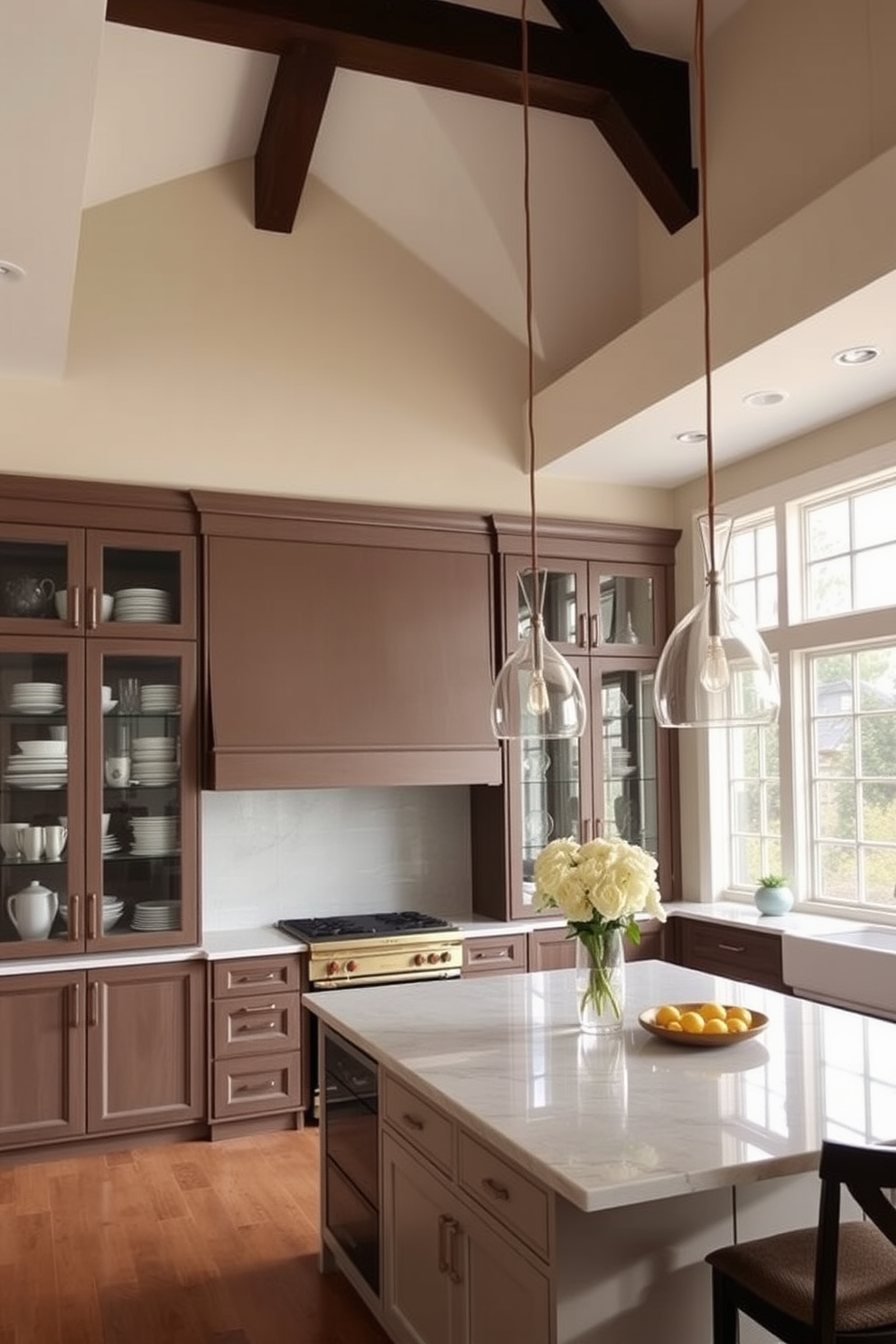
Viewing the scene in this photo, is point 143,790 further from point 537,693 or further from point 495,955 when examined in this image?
point 537,693

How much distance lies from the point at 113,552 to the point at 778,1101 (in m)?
3.40

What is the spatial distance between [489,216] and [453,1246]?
4.23 meters

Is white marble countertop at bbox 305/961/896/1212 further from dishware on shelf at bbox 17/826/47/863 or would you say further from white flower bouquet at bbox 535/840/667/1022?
dishware on shelf at bbox 17/826/47/863

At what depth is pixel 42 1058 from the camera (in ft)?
14.2

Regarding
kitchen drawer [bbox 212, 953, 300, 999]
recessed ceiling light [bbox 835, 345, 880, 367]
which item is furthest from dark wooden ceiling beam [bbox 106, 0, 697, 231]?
kitchen drawer [bbox 212, 953, 300, 999]

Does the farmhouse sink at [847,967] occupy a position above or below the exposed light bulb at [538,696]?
below

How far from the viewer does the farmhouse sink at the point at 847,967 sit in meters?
3.92

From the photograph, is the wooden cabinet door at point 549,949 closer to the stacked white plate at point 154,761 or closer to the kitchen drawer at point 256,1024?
the kitchen drawer at point 256,1024

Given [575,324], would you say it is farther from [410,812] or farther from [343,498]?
[410,812]

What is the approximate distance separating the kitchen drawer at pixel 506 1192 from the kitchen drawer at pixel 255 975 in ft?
7.70

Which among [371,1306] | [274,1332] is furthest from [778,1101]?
[274,1332]

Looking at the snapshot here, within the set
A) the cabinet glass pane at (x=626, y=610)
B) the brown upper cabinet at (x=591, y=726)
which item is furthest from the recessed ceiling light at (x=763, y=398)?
the cabinet glass pane at (x=626, y=610)

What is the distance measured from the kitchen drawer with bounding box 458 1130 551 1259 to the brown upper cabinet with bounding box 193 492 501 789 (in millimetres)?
2550

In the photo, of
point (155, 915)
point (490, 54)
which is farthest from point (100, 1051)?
point (490, 54)
